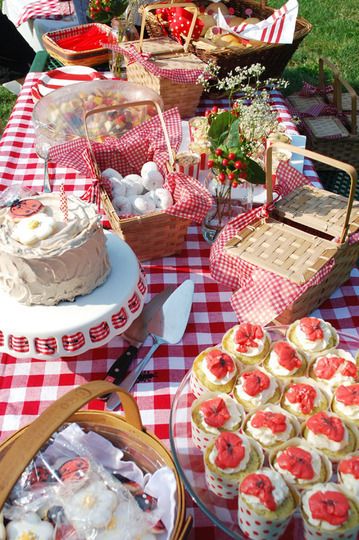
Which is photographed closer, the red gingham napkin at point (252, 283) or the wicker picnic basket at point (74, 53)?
the red gingham napkin at point (252, 283)

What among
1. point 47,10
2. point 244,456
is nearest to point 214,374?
point 244,456

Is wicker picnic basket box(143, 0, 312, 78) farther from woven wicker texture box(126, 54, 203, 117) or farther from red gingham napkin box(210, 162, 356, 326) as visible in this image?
red gingham napkin box(210, 162, 356, 326)

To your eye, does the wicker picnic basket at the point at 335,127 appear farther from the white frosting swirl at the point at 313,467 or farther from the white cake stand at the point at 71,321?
the white frosting swirl at the point at 313,467

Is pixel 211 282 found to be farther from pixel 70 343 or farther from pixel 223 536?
pixel 223 536

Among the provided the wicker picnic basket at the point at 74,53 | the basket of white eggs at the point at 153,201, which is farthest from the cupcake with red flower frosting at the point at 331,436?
the wicker picnic basket at the point at 74,53

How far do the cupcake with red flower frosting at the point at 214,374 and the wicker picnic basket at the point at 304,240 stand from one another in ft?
0.86

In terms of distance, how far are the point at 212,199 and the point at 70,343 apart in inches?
26.7

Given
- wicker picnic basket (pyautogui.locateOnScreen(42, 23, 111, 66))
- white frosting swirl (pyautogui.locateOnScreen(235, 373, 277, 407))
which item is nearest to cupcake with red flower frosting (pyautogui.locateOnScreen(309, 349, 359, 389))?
white frosting swirl (pyautogui.locateOnScreen(235, 373, 277, 407))

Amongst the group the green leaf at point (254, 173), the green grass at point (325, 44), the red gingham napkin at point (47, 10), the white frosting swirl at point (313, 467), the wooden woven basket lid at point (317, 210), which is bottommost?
the green grass at point (325, 44)

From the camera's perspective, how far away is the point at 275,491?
3.01 ft

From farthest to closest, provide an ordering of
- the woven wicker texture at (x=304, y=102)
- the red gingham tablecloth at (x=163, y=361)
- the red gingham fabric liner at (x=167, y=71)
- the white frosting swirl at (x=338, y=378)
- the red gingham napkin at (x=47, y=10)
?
the red gingham napkin at (x=47, y=10), the woven wicker texture at (x=304, y=102), the red gingham fabric liner at (x=167, y=71), the red gingham tablecloth at (x=163, y=361), the white frosting swirl at (x=338, y=378)

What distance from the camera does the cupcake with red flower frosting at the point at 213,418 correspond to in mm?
1036

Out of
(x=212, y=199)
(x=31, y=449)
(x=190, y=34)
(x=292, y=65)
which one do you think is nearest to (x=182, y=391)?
(x=31, y=449)

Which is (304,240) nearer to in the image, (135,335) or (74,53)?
(135,335)
